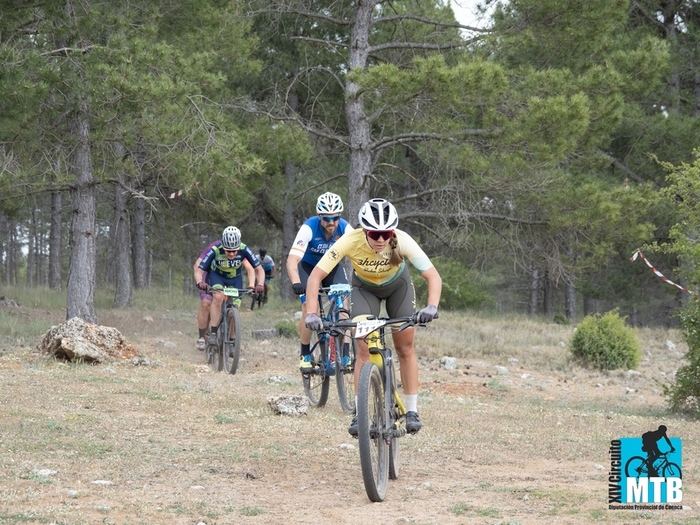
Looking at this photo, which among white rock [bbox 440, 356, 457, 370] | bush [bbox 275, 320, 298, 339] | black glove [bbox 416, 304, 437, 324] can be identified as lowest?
white rock [bbox 440, 356, 457, 370]

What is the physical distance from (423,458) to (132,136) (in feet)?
32.2

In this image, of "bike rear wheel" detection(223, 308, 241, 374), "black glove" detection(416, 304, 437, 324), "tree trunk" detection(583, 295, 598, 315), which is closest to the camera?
"black glove" detection(416, 304, 437, 324)

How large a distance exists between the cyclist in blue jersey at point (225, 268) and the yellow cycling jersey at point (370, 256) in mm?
6113

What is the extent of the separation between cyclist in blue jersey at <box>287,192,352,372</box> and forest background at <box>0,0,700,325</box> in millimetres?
4685

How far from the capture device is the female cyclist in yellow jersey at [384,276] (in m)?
6.91

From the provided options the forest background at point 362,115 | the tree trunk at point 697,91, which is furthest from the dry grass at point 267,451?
the tree trunk at point 697,91

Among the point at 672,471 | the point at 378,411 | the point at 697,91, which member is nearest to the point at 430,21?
the point at 697,91

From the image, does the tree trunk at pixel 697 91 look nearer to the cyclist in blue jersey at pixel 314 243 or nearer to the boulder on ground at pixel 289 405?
the cyclist in blue jersey at pixel 314 243

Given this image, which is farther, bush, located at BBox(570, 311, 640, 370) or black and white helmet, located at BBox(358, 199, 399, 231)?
bush, located at BBox(570, 311, 640, 370)

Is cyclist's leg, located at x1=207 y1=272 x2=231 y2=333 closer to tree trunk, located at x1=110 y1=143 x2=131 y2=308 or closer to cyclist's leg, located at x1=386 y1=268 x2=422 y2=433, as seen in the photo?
cyclist's leg, located at x1=386 y1=268 x2=422 y2=433

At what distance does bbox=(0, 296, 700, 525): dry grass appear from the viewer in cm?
612

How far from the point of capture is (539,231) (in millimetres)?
21203

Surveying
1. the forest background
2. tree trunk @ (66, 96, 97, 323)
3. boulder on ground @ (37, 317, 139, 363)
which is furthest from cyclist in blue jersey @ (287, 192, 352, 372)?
tree trunk @ (66, 96, 97, 323)

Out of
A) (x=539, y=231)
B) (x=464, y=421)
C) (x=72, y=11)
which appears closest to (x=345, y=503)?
(x=464, y=421)
